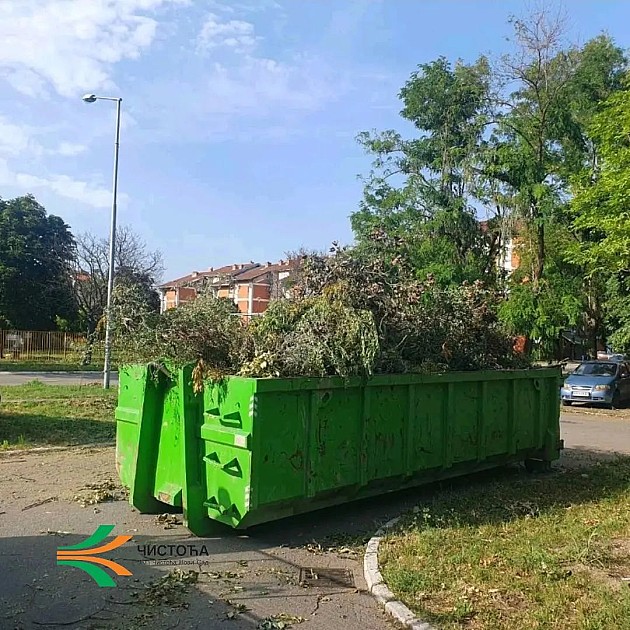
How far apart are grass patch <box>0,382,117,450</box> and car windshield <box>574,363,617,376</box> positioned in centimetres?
1514

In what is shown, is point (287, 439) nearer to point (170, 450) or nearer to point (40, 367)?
point (170, 450)

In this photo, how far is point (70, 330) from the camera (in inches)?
1673

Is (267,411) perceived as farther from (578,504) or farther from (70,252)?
(70,252)

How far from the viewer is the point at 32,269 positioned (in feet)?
140

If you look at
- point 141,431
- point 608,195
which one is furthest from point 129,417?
point 608,195

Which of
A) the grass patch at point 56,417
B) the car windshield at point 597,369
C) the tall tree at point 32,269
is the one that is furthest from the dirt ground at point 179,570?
the tall tree at point 32,269

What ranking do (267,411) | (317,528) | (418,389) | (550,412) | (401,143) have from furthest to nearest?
1. (401,143)
2. (550,412)
3. (418,389)
4. (317,528)
5. (267,411)

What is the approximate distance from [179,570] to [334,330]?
2631 mm

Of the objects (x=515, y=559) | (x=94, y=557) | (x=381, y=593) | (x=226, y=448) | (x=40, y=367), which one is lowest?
(x=40, y=367)

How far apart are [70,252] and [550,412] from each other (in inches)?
1612

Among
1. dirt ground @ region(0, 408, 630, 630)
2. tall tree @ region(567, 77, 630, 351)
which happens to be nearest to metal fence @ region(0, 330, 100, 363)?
tall tree @ region(567, 77, 630, 351)

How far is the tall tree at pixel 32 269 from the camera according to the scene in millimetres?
41500

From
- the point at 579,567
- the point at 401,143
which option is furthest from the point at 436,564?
the point at 401,143

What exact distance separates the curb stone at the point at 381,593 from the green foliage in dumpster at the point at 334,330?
1.61 meters
